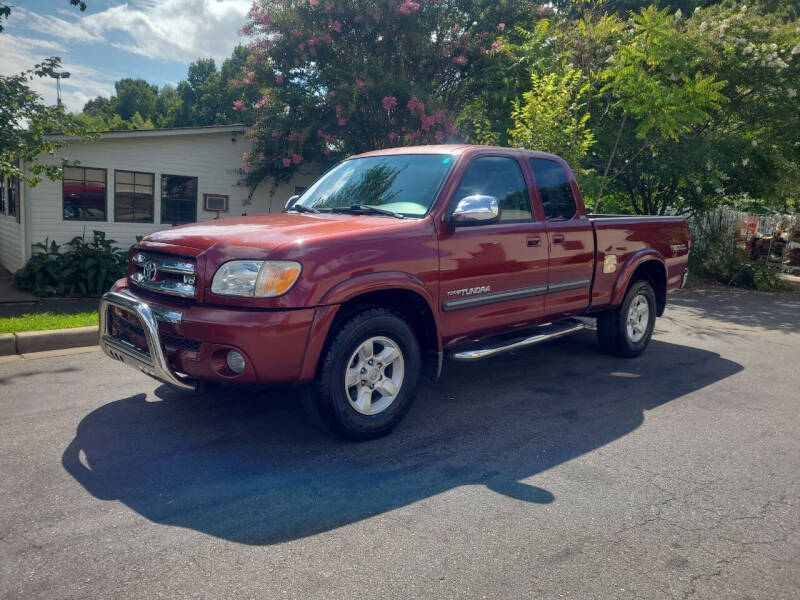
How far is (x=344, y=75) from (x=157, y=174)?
4.60 m

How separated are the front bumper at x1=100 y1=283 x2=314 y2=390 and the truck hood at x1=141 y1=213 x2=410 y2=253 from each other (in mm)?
412

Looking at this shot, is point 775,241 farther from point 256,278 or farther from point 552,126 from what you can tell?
point 256,278

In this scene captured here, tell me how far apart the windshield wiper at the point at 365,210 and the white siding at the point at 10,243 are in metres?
10.2

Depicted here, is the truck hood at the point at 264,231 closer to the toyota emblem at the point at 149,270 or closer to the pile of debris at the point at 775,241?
the toyota emblem at the point at 149,270

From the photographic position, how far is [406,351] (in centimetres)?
439

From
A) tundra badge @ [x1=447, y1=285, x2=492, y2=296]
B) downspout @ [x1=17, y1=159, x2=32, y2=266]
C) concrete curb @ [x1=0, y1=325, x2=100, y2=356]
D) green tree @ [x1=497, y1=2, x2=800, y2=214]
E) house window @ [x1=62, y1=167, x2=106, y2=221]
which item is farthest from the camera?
house window @ [x1=62, y1=167, x2=106, y2=221]

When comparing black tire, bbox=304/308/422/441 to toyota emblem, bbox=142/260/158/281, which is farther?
toyota emblem, bbox=142/260/158/281

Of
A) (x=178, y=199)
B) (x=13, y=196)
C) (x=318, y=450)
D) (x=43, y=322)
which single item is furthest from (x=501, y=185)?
(x=13, y=196)

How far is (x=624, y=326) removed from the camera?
673cm

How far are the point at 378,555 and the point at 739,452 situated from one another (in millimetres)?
2778

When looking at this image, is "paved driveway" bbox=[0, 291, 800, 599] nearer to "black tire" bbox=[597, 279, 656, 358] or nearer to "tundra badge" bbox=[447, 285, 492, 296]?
"tundra badge" bbox=[447, 285, 492, 296]

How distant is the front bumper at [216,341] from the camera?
371 cm

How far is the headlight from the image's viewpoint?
3.78 meters

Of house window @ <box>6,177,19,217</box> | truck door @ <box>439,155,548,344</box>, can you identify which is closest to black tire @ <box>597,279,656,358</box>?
truck door @ <box>439,155,548,344</box>
